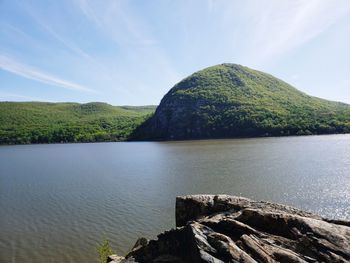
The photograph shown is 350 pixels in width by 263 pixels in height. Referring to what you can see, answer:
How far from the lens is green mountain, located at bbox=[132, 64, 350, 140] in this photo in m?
145

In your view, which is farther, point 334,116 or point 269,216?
point 334,116

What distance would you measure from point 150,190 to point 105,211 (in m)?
8.77

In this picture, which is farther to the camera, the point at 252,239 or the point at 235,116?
the point at 235,116

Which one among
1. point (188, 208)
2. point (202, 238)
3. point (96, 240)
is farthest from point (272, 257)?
point (96, 240)

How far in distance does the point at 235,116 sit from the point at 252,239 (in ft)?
512

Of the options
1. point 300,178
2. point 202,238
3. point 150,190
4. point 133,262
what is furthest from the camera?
point 300,178

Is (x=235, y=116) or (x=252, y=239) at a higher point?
(x=235, y=116)

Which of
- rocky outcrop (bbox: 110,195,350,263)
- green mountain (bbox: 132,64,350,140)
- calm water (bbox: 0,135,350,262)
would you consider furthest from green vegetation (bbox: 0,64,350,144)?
rocky outcrop (bbox: 110,195,350,263)

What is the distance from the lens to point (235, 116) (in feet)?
531

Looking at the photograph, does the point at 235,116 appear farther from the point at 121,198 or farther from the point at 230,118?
the point at 121,198

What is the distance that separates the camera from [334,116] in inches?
6161

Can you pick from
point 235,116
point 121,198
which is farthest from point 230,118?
point 121,198

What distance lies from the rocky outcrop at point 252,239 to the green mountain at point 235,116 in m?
139

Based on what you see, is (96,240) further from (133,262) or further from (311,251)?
(311,251)
